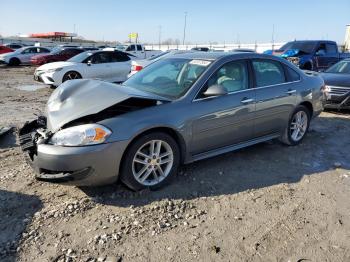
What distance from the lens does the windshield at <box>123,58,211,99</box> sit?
4.51m

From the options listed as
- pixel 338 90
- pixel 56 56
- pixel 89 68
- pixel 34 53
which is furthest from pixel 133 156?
pixel 34 53

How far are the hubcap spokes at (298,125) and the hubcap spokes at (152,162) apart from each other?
8.78ft

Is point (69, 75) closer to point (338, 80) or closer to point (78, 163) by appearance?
point (338, 80)

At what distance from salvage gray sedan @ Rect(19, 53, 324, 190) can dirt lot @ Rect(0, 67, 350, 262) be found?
312 millimetres

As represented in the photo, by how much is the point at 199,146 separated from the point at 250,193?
33.0 inches

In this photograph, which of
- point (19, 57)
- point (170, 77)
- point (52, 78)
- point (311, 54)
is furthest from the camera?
point (19, 57)

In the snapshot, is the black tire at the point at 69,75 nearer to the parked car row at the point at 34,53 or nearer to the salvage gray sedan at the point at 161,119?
the salvage gray sedan at the point at 161,119

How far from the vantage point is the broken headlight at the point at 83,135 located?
359 centimetres

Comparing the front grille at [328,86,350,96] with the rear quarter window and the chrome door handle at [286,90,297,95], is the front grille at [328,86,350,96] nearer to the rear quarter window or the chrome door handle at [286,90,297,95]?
the rear quarter window

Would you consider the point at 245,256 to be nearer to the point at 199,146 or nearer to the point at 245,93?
the point at 199,146

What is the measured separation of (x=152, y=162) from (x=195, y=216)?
0.83 m

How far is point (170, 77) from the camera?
4.83 metres

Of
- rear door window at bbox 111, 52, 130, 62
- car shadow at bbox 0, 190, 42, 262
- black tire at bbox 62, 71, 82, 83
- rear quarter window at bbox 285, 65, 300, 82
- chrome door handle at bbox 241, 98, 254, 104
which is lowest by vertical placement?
car shadow at bbox 0, 190, 42, 262

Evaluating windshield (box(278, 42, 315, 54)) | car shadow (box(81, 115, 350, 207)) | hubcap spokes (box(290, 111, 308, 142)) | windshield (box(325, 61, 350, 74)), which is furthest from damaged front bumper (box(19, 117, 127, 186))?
windshield (box(278, 42, 315, 54))
